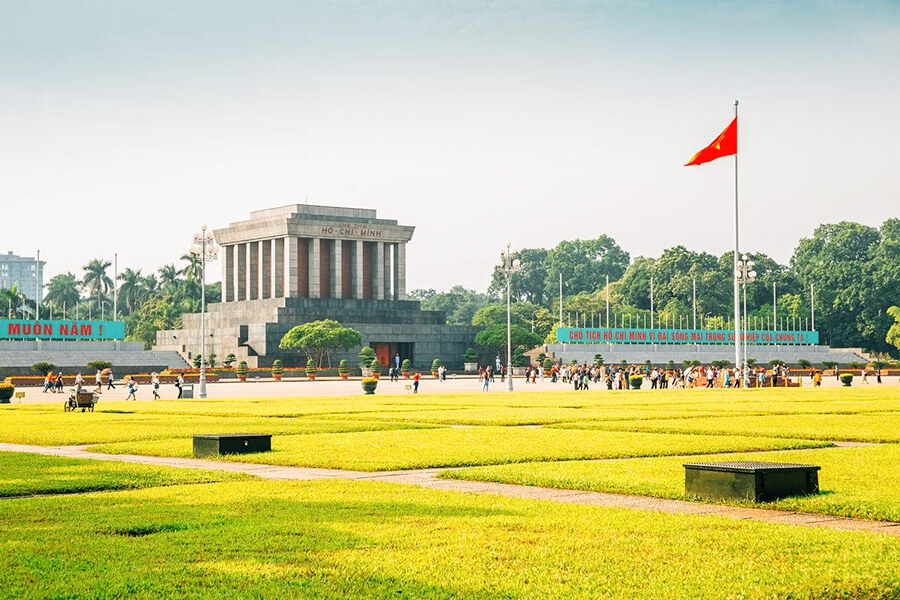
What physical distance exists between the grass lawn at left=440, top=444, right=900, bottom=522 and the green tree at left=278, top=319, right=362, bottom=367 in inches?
3240

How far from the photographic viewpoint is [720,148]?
6181 centimetres

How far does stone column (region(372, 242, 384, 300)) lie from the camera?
131m

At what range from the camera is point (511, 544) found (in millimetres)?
11844

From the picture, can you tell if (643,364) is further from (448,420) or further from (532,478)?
(532,478)

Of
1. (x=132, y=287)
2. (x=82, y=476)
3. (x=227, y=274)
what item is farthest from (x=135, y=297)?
(x=82, y=476)

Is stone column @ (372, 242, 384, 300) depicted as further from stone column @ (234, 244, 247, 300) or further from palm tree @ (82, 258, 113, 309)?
palm tree @ (82, 258, 113, 309)

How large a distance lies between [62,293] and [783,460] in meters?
167

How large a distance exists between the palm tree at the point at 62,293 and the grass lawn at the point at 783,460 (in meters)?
163

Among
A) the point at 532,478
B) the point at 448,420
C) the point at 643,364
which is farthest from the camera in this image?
the point at 643,364

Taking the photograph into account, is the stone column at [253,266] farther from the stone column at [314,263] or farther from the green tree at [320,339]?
the green tree at [320,339]

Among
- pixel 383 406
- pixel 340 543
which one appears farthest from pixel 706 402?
pixel 340 543

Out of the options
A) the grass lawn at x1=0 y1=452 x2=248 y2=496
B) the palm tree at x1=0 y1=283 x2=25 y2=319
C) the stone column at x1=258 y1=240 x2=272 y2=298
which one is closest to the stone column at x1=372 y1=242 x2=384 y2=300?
the stone column at x1=258 y1=240 x2=272 y2=298

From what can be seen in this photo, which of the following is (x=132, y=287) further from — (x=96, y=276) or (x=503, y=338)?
(x=503, y=338)

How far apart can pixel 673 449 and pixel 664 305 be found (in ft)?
491
